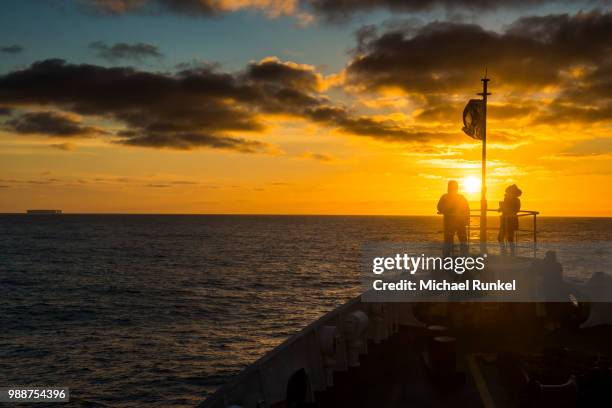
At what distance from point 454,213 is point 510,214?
1.68 m

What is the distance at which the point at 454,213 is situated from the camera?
45.5 feet

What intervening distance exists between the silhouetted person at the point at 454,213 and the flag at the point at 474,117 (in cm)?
198

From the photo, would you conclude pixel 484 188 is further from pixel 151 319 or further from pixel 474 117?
pixel 151 319

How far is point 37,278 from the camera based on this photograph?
247 feet

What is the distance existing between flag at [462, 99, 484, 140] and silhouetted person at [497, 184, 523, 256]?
1.81 metres

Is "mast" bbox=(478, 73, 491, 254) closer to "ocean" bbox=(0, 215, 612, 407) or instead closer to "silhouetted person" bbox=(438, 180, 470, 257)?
"silhouetted person" bbox=(438, 180, 470, 257)

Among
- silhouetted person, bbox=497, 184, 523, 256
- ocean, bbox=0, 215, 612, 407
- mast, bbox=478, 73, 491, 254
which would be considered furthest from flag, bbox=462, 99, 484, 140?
ocean, bbox=0, 215, 612, 407

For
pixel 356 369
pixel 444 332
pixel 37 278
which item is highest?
pixel 444 332

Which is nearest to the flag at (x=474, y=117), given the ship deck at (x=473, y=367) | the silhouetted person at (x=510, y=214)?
the silhouetted person at (x=510, y=214)

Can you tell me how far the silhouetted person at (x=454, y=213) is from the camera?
1386cm

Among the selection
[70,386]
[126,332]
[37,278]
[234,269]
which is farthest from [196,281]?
[70,386]

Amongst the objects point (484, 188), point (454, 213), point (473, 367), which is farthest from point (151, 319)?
point (473, 367)

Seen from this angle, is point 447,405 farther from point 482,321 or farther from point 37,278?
point 37,278

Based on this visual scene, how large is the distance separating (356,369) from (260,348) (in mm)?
24252
